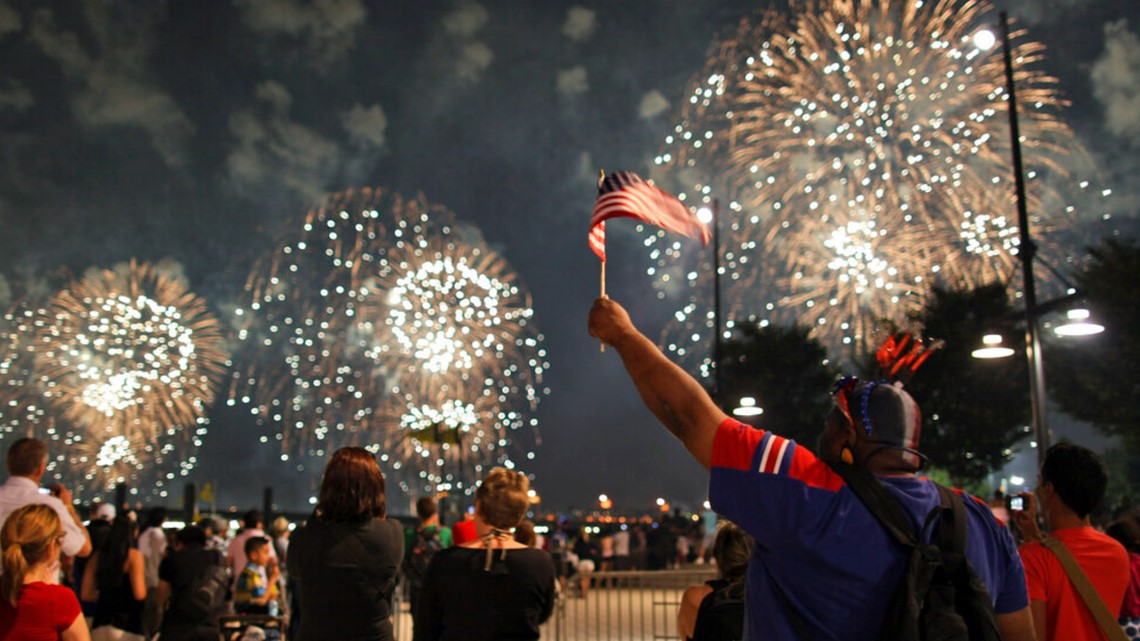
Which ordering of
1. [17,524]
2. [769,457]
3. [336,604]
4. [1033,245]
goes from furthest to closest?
A: [1033,245]
[336,604]
[17,524]
[769,457]

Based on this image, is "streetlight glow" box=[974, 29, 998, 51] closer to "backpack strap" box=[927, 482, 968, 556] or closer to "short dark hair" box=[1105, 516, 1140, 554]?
"short dark hair" box=[1105, 516, 1140, 554]

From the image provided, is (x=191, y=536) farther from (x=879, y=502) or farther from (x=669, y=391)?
(x=879, y=502)

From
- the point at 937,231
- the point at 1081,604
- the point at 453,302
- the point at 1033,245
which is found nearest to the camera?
the point at 1081,604

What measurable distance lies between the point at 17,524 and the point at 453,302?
1116 inches

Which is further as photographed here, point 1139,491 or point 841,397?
point 1139,491

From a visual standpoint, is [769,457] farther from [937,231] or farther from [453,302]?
[453,302]

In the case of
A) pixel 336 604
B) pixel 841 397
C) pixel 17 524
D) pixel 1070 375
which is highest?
pixel 1070 375

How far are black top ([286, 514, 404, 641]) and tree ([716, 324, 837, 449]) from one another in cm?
3820

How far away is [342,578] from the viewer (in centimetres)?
551

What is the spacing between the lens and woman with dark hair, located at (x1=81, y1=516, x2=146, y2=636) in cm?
913

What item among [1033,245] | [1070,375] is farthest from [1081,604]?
[1070,375]

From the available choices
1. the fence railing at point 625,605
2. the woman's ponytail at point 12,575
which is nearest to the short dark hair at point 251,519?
the fence railing at point 625,605

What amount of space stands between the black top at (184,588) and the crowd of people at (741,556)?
0.05 ft

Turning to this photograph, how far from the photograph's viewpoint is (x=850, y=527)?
3000mm
